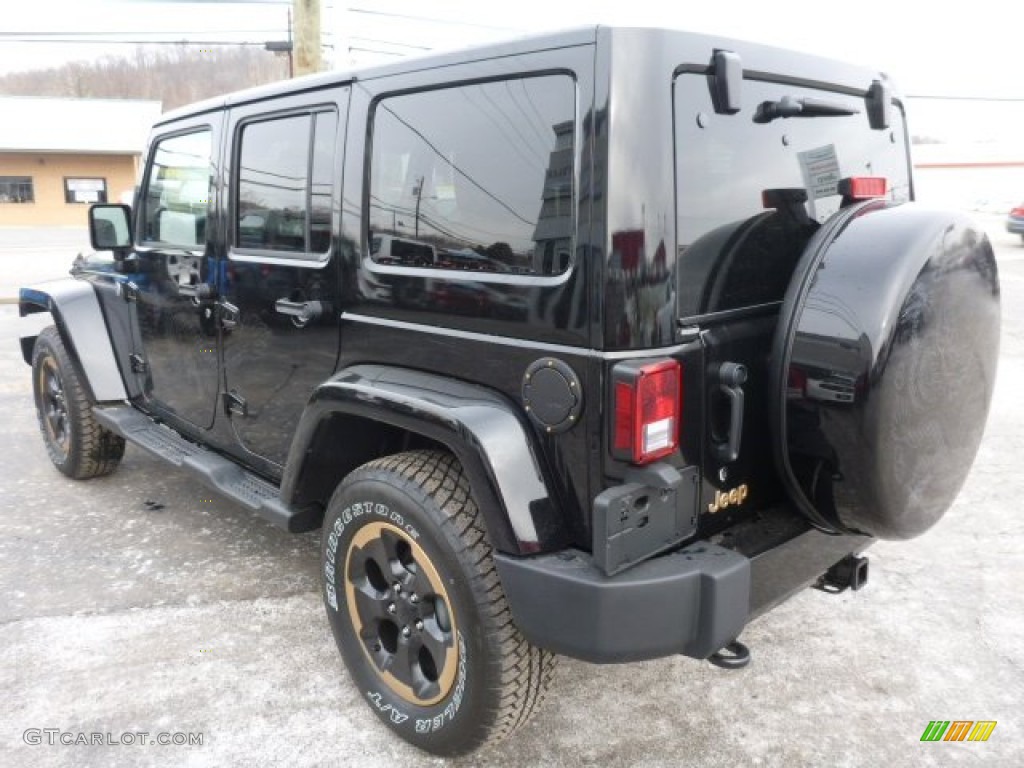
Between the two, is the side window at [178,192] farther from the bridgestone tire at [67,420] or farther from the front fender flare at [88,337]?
the bridgestone tire at [67,420]

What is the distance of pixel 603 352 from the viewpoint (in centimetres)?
194

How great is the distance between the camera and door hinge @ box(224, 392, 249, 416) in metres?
3.31

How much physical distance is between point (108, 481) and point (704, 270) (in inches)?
157

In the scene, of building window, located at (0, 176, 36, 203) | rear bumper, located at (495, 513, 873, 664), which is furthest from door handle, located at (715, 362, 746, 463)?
building window, located at (0, 176, 36, 203)

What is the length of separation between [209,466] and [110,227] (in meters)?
1.46

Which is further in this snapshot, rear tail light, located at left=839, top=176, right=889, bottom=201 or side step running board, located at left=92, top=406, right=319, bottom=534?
side step running board, located at left=92, top=406, right=319, bottom=534

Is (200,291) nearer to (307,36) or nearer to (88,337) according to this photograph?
(88,337)

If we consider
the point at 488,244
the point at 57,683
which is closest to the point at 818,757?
the point at 488,244

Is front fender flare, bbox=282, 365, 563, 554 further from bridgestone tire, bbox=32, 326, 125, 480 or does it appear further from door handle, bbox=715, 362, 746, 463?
bridgestone tire, bbox=32, 326, 125, 480

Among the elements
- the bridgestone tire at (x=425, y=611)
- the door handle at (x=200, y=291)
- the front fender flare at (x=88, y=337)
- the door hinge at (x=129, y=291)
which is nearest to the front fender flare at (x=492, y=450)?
the bridgestone tire at (x=425, y=611)

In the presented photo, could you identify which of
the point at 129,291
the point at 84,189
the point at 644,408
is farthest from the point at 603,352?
the point at 84,189

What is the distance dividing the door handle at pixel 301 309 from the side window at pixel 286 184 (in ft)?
0.59

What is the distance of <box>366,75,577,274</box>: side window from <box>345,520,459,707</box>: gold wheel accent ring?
32.7 inches

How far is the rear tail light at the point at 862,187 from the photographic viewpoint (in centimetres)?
249
